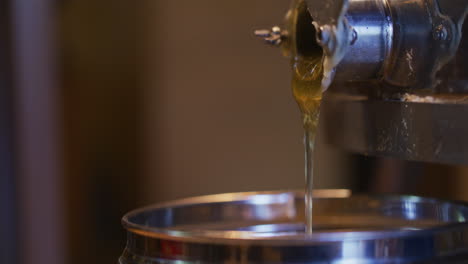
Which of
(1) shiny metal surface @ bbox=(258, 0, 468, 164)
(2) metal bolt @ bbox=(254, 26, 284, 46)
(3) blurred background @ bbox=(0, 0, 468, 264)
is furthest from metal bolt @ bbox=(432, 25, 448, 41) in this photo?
(3) blurred background @ bbox=(0, 0, 468, 264)

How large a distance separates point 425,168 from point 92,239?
1349 millimetres

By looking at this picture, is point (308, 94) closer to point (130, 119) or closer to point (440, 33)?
point (440, 33)

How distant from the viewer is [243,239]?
1.31ft

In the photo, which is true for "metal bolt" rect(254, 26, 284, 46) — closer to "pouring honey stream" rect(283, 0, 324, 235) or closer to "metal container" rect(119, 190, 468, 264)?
"pouring honey stream" rect(283, 0, 324, 235)

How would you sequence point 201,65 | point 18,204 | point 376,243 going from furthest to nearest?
point 201,65, point 18,204, point 376,243

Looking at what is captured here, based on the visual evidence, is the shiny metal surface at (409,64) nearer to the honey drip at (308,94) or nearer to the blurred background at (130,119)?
the honey drip at (308,94)

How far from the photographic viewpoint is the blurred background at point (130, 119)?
1.75 metres

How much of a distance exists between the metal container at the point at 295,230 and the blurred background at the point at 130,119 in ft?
2.34

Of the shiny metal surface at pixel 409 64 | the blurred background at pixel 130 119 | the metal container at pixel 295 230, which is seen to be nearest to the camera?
the metal container at pixel 295 230

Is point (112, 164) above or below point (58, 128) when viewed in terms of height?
below

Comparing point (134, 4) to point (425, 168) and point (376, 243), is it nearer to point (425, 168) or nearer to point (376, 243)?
point (425, 168)

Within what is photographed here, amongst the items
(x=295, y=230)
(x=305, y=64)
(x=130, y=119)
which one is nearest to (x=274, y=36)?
(x=305, y=64)

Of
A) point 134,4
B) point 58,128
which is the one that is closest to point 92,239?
point 58,128

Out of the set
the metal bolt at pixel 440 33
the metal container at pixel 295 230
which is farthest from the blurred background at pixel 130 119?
the metal bolt at pixel 440 33
